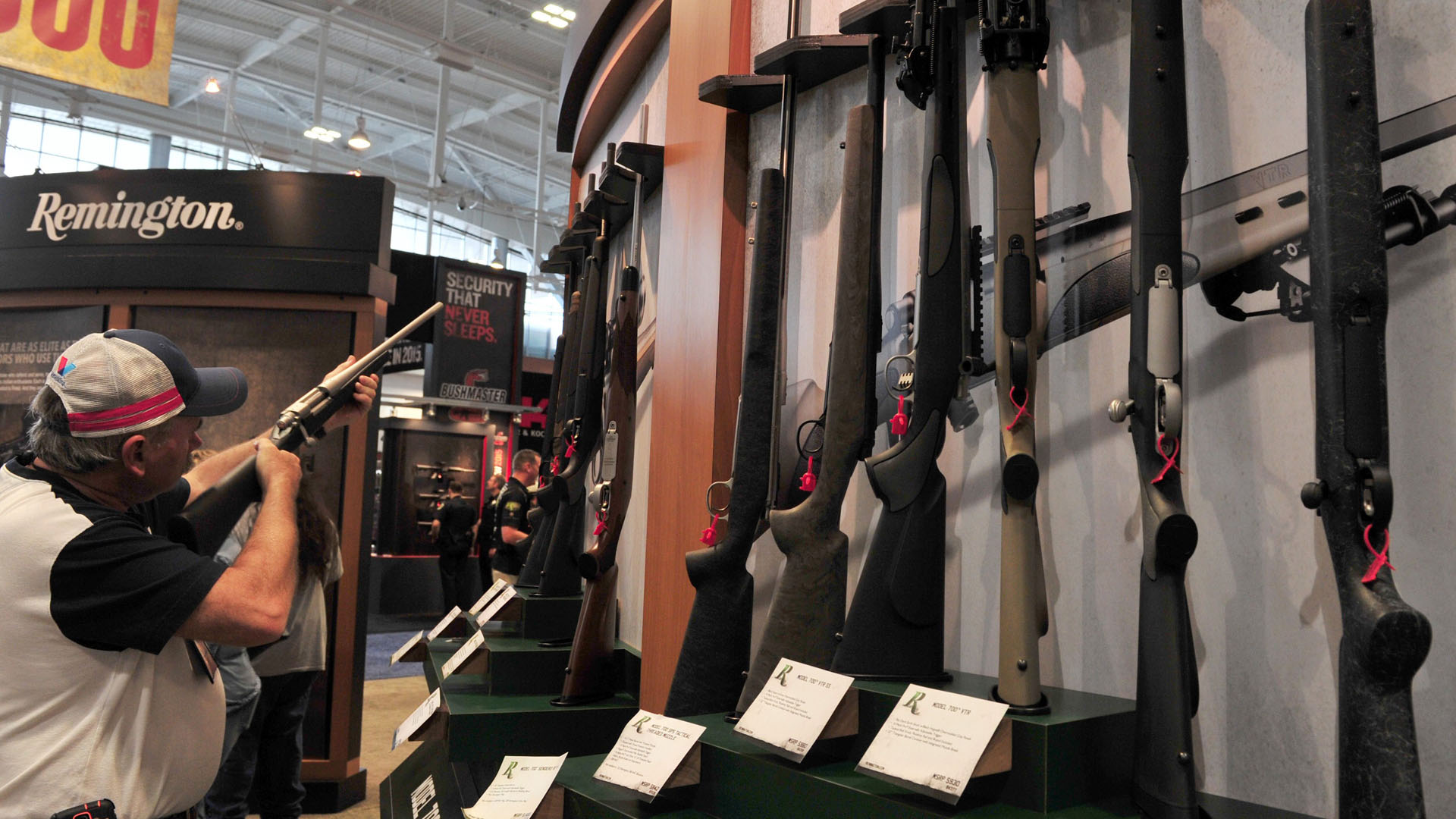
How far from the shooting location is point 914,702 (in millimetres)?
1325

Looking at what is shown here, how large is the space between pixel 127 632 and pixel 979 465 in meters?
1.46

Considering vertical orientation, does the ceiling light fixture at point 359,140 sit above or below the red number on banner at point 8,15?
above

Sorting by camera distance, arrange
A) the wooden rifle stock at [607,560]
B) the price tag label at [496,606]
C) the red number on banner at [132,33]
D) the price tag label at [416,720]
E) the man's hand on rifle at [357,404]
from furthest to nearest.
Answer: the red number on banner at [132,33], the price tag label at [496,606], the wooden rifle stock at [607,560], the price tag label at [416,720], the man's hand on rifle at [357,404]

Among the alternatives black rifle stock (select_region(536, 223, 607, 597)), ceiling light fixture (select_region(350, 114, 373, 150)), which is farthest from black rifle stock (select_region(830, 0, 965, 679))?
ceiling light fixture (select_region(350, 114, 373, 150))

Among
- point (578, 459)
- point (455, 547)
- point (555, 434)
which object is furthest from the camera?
point (455, 547)

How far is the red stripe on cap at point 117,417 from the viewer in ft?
4.61

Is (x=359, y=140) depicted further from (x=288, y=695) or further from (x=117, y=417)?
(x=117, y=417)

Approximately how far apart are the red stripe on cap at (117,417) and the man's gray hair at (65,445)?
19mm

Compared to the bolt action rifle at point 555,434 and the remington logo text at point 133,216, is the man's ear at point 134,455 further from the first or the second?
the remington logo text at point 133,216

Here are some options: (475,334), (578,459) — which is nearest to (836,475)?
(578,459)

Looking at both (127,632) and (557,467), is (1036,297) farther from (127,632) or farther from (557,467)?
(557,467)

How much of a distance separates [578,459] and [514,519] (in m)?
2.89

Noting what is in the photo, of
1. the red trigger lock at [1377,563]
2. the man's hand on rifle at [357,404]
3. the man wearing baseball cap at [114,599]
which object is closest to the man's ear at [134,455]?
the man wearing baseball cap at [114,599]

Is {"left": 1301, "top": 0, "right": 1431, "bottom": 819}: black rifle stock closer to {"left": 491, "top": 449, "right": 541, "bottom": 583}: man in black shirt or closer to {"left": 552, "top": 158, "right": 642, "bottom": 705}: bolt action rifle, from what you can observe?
{"left": 552, "top": 158, "right": 642, "bottom": 705}: bolt action rifle
